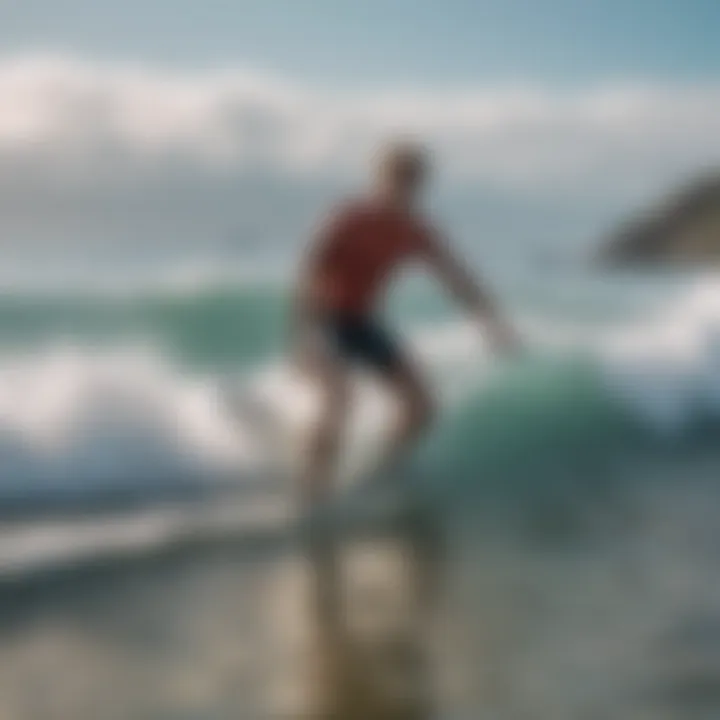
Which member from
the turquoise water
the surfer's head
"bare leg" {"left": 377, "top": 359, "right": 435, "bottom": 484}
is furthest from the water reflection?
the surfer's head

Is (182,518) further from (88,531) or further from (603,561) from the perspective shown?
(603,561)

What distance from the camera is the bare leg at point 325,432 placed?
2.32 meters

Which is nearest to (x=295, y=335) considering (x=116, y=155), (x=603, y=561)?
(x=116, y=155)

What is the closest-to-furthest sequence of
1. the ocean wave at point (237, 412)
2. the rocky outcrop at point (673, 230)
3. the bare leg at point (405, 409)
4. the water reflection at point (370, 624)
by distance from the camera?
the water reflection at point (370, 624) < the ocean wave at point (237, 412) < the bare leg at point (405, 409) < the rocky outcrop at point (673, 230)

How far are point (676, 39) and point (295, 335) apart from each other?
1.03 metres

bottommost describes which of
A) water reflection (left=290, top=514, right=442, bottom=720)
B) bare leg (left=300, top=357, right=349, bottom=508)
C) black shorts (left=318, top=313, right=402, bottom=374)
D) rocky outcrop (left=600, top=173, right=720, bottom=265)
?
water reflection (left=290, top=514, right=442, bottom=720)

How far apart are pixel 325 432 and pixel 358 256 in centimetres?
33

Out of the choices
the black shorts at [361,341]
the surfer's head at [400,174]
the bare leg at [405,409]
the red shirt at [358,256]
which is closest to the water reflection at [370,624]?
the bare leg at [405,409]

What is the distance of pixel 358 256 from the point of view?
230 centimetres

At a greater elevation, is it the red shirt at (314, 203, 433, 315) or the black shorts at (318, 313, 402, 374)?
the red shirt at (314, 203, 433, 315)

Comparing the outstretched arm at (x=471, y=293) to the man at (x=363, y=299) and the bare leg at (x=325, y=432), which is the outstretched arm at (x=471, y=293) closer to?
the man at (x=363, y=299)

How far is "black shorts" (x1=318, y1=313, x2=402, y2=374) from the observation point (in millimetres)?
2311

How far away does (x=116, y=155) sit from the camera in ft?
7.57

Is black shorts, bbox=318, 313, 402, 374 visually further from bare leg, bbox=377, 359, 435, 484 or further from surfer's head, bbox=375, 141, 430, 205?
surfer's head, bbox=375, 141, 430, 205
